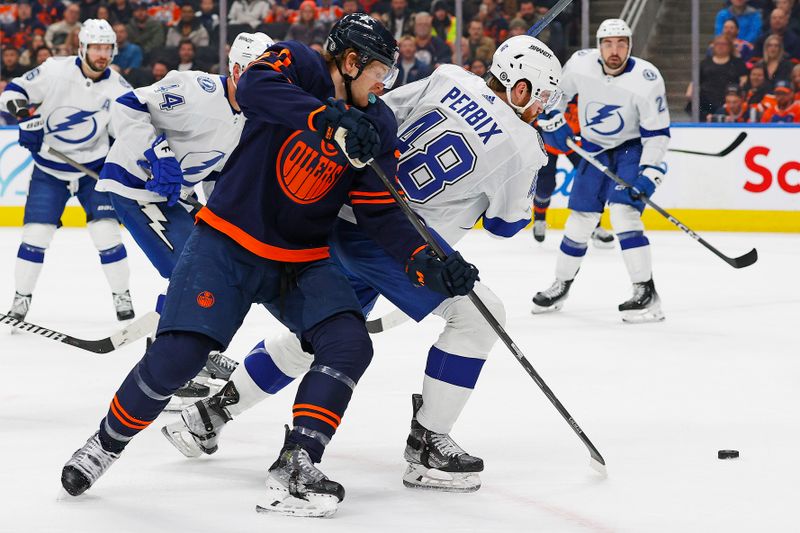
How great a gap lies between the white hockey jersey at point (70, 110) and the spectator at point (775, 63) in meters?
4.79

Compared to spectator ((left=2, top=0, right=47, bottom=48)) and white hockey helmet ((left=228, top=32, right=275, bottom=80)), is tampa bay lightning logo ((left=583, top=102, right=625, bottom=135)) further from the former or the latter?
spectator ((left=2, top=0, right=47, bottom=48))

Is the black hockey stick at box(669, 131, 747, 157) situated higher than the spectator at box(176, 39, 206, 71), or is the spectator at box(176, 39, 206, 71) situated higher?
the spectator at box(176, 39, 206, 71)

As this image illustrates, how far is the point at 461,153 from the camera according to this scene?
109 inches

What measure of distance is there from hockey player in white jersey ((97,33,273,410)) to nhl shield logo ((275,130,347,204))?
3.65 feet

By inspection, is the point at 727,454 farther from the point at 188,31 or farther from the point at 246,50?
the point at 188,31

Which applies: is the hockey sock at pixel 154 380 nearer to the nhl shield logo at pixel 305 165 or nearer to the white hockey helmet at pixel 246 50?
the nhl shield logo at pixel 305 165

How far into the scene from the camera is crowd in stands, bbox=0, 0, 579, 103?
8883 mm

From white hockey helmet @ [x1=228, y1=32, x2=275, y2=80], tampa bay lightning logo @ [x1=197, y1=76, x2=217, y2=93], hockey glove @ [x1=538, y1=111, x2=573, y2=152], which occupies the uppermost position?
white hockey helmet @ [x1=228, y1=32, x2=275, y2=80]

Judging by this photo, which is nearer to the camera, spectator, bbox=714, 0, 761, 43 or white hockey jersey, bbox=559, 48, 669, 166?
white hockey jersey, bbox=559, 48, 669, 166

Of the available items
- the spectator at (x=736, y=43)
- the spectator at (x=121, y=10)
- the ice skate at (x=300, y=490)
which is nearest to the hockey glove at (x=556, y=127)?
the spectator at (x=736, y=43)

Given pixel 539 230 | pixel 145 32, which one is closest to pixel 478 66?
pixel 539 230

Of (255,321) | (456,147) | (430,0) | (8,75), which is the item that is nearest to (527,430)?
(456,147)

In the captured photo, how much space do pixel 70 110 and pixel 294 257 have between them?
288 centimetres

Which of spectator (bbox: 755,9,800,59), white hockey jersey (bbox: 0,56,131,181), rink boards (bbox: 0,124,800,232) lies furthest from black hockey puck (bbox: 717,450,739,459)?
spectator (bbox: 755,9,800,59)
